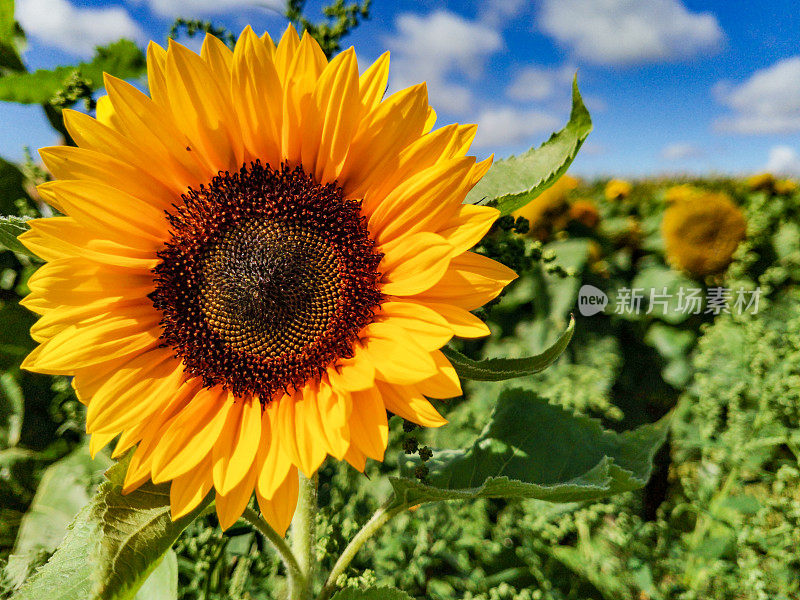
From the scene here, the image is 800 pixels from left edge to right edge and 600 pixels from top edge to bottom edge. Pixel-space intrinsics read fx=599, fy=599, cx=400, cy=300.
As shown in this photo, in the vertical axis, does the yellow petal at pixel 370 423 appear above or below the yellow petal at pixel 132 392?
above

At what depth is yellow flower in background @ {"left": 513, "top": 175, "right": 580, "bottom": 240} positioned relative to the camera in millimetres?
3398

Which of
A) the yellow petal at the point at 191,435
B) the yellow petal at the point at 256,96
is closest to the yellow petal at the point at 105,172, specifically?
the yellow petal at the point at 256,96

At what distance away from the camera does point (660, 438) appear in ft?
3.50

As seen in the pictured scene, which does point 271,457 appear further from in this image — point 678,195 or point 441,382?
point 678,195

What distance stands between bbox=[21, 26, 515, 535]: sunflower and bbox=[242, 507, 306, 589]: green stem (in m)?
Answer: 0.08

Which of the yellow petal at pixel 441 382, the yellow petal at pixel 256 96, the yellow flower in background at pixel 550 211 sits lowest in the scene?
the yellow petal at pixel 441 382

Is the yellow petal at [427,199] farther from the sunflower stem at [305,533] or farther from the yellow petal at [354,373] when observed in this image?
the sunflower stem at [305,533]

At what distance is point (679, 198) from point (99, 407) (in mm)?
4110

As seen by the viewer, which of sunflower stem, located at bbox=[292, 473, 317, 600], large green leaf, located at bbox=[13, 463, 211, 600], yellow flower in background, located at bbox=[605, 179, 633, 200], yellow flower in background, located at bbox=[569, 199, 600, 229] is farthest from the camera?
yellow flower in background, located at bbox=[605, 179, 633, 200]

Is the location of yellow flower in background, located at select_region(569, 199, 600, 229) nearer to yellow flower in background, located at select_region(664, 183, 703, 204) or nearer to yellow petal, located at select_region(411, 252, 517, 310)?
yellow flower in background, located at select_region(664, 183, 703, 204)

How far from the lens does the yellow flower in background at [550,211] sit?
11.1 ft

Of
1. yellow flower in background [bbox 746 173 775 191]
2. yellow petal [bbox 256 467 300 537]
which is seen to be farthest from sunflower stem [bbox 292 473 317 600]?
yellow flower in background [bbox 746 173 775 191]

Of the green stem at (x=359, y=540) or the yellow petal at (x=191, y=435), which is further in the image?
the green stem at (x=359, y=540)

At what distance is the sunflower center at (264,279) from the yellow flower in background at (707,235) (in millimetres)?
3283
